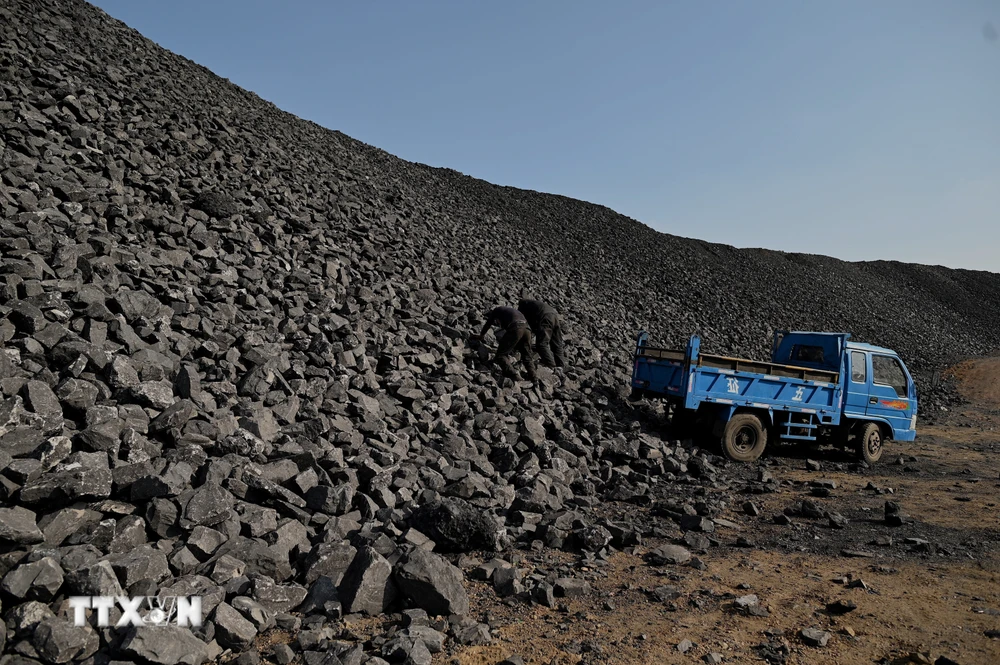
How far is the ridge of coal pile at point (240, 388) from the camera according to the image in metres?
4.45

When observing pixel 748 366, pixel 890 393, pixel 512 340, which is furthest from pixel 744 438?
pixel 512 340

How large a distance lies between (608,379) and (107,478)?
9.24 meters

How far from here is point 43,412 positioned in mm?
5305

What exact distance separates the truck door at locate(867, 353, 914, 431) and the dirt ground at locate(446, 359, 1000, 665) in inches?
110

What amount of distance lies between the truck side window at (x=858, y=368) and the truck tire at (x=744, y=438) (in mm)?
2388

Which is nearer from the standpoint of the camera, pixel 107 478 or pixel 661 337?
pixel 107 478

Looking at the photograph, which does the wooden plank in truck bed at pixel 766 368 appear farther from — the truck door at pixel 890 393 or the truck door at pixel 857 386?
the truck door at pixel 890 393

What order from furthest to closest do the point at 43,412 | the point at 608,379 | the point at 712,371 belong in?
1. the point at 608,379
2. the point at 712,371
3. the point at 43,412

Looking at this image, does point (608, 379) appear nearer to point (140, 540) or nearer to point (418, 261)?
point (418, 261)

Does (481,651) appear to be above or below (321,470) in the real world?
below

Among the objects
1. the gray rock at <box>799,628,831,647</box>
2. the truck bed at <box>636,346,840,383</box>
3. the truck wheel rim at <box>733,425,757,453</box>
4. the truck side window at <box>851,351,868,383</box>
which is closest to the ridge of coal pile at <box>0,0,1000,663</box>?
the truck wheel rim at <box>733,425,757,453</box>

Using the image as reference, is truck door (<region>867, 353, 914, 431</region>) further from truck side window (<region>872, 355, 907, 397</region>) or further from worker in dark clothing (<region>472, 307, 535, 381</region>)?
worker in dark clothing (<region>472, 307, 535, 381</region>)

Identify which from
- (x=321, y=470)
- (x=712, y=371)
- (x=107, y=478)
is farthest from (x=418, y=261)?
(x=107, y=478)

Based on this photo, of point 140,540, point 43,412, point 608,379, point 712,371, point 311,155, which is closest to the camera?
point 140,540
